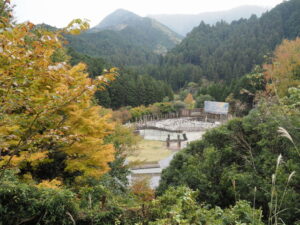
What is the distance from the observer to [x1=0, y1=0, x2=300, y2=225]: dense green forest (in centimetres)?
263

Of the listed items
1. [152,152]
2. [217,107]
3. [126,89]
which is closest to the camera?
[152,152]

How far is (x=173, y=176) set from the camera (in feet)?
28.4

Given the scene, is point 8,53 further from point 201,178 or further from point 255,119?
point 255,119

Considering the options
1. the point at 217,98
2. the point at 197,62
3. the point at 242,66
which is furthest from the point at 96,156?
the point at 197,62

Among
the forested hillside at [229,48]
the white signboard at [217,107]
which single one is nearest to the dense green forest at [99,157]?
the white signboard at [217,107]

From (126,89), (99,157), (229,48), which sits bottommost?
(99,157)

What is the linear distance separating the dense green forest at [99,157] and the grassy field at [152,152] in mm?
7251

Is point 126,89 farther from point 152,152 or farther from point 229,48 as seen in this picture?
point 229,48

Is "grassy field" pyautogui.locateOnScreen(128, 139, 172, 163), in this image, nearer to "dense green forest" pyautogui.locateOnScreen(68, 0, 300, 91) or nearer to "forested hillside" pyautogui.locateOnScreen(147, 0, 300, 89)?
"dense green forest" pyautogui.locateOnScreen(68, 0, 300, 91)

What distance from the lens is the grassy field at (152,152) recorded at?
71.3 feet

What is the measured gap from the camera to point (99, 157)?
775 cm

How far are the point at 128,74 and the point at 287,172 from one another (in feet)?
177

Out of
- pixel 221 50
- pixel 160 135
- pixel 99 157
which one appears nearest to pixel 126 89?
pixel 160 135

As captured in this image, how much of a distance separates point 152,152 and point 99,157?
55.8 ft
